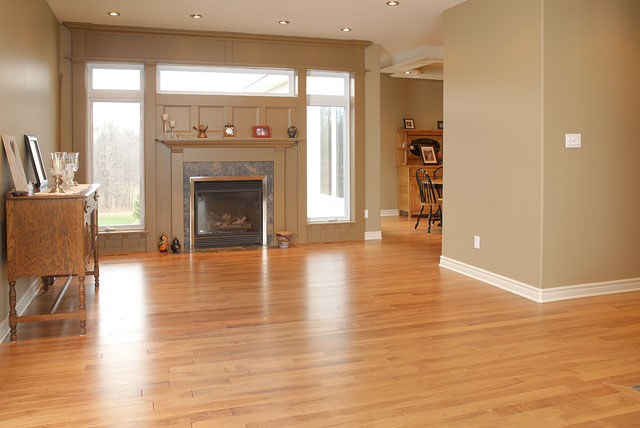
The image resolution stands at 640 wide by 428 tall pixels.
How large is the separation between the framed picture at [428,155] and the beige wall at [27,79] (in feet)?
22.0

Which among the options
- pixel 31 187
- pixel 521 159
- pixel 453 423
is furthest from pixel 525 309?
pixel 31 187

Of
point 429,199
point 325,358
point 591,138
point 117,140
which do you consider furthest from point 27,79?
point 429,199

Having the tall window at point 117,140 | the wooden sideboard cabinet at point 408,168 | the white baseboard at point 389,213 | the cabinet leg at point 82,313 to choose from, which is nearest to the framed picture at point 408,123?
the wooden sideboard cabinet at point 408,168

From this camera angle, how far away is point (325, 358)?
3.26 m

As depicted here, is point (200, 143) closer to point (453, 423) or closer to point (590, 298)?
point (590, 298)

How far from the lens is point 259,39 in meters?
7.21

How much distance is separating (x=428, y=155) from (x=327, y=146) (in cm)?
373

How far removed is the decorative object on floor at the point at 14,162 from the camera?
3744 millimetres

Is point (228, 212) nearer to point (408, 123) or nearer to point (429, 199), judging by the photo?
point (429, 199)

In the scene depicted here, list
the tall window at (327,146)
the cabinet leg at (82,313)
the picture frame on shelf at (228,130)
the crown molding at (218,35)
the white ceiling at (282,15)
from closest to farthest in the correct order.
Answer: the cabinet leg at (82,313) → the white ceiling at (282,15) → the crown molding at (218,35) → the picture frame on shelf at (228,130) → the tall window at (327,146)

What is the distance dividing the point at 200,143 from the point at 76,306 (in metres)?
3.12

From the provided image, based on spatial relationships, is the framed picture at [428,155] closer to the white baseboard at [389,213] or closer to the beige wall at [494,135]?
the white baseboard at [389,213]

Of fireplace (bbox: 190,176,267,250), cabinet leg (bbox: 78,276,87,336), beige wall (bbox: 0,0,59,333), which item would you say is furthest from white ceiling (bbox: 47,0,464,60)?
cabinet leg (bbox: 78,276,87,336)

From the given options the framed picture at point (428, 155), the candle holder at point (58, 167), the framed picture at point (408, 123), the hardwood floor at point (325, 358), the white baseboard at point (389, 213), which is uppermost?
the framed picture at point (408, 123)
